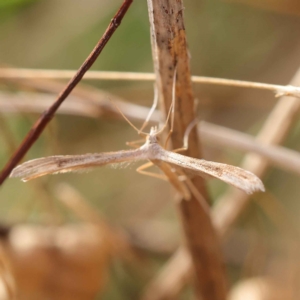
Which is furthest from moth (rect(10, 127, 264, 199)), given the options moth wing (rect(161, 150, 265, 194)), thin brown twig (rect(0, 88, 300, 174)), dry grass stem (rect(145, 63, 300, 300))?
dry grass stem (rect(145, 63, 300, 300))

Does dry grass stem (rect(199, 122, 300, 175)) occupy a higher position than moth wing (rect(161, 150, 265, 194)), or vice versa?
dry grass stem (rect(199, 122, 300, 175))

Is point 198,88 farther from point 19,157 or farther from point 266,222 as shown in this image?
point 19,157

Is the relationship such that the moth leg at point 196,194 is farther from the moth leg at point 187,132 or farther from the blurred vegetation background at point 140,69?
→ the blurred vegetation background at point 140,69

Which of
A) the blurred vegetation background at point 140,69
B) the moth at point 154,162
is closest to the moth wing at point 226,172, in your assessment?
the moth at point 154,162

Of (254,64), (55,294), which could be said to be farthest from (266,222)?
(55,294)

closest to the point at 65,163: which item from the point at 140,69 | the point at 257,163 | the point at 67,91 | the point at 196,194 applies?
the point at 67,91

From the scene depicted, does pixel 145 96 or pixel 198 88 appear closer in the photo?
pixel 145 96

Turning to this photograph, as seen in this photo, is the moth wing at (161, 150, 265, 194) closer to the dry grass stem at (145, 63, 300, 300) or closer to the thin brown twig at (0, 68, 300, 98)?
the thin brown twig at (0, 68, 300, 98)
